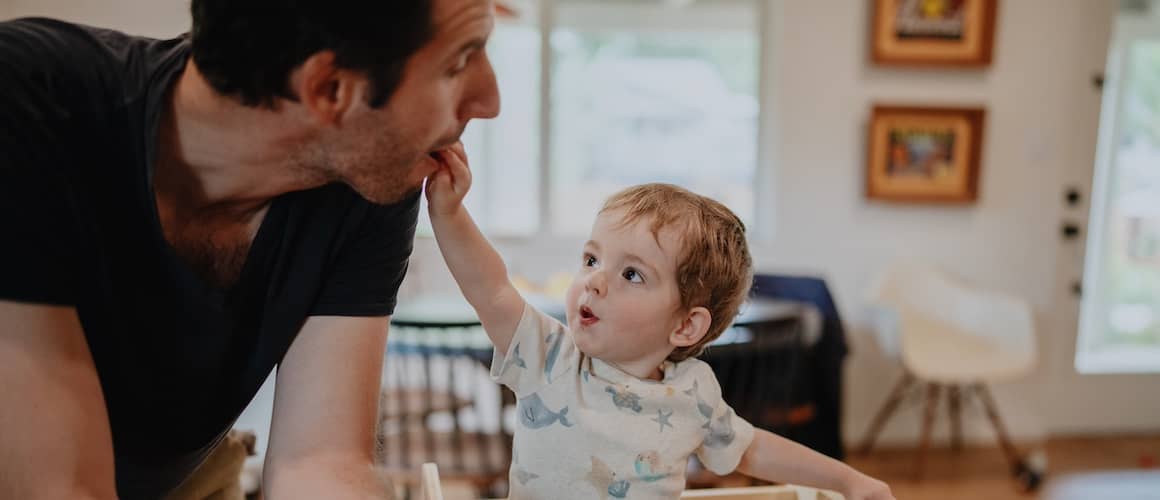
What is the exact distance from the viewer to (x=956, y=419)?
4.09 m

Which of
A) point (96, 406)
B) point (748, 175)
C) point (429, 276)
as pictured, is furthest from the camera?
point (748, 175)

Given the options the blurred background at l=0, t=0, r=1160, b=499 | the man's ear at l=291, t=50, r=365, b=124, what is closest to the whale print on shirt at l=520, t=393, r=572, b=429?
the man's ear at l=291, t=50, r=365, b=124

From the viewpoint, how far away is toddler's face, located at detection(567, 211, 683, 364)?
3.53 feet

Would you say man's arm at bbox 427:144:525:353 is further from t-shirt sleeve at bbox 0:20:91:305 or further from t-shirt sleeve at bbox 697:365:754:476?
t-shirt sleeve at bbox 0:20:91:305

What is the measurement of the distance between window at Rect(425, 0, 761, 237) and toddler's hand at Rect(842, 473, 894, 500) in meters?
2.99

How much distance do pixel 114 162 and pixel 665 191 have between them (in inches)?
23.6

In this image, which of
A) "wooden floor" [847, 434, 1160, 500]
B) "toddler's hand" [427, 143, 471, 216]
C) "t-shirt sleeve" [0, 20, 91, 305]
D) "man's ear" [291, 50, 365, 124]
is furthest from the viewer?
"wooden floor" [847, 434, 1160, 500]

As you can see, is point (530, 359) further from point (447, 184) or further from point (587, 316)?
point (447, 184)

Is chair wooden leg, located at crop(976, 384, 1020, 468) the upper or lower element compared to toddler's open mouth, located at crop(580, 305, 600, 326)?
A: lower

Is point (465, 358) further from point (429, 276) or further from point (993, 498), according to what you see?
point (993, 498)

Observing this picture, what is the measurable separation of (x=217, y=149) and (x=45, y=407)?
31 centimetres

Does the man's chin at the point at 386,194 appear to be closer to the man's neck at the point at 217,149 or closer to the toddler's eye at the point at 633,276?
the man's neck at the point at 217,149

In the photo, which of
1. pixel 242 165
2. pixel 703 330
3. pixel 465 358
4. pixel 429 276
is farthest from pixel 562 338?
pixel 429 276

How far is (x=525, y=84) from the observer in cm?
396
